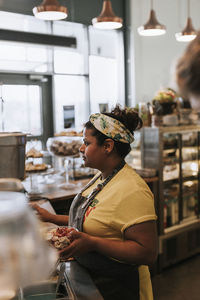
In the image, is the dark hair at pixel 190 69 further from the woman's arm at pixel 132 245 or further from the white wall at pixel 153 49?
the white wall at pixel 153 49

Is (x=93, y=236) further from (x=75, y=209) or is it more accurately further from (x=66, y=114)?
(x=66, y=114)

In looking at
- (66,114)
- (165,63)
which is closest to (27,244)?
(66,114)

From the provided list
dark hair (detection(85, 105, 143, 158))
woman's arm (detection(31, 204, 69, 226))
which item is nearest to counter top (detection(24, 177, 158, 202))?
woman's arm (detection(31, 204, 69, 226))

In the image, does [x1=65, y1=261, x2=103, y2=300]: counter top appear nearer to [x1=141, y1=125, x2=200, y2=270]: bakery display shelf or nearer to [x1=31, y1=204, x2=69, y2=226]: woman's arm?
[x1=31, y1=204, x2=69, y2=226]: woman's arm

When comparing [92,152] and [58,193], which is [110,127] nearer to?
[92,152]

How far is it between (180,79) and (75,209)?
3.94 feet

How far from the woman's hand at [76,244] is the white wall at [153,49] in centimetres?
532

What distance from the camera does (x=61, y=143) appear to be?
340 cm

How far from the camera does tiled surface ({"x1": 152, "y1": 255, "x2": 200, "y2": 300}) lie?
343 cm

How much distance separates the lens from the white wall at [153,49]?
6359 millimetres

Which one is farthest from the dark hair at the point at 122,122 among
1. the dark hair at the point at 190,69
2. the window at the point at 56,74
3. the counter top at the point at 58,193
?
the window at the point at 56,74

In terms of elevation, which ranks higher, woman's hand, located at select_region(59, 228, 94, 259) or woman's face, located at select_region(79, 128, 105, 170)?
woman's face, located at select_region(79, 128, 105, 170)

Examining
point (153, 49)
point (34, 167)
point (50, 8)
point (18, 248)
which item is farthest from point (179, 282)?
point (153, 49)

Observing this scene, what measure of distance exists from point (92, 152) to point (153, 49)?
17.3ft
